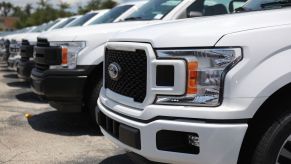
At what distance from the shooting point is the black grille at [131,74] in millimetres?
3418

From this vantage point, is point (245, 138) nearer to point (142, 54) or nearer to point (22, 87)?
point (142, 54)

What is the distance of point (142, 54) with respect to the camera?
11.2 feet

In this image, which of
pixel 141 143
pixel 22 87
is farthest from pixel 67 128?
pixel 22 87

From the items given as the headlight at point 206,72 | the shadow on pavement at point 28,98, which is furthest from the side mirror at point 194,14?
the shadow on pavement at point 28,98

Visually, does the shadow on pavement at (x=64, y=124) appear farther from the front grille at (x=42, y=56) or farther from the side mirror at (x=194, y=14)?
the side mirror at (x=194, y=14)

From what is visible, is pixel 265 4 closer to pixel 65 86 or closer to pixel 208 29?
pixel 208 29

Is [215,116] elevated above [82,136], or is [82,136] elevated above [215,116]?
[215,116]

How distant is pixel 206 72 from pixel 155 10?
4100mm

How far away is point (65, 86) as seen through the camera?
5809 mm

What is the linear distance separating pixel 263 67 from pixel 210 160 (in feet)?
2.26

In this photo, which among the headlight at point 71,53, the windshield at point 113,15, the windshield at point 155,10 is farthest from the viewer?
the windshield at point 113,15

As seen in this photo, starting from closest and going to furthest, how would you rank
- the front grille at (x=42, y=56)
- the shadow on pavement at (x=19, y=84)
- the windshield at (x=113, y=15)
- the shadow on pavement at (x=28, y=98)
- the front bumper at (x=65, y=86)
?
the front bumper at (x=65, y=86), the front grille at (x=42, y=56), the windshield at (x=113, y=15), the shadow on pavement at (x=28, y=98), the shadow on pavement at (x=19, y=84)

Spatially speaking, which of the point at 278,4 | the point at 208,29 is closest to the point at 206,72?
the point at 208,29

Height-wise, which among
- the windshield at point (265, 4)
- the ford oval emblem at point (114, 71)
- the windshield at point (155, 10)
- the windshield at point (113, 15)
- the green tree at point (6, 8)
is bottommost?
the green tree at point (6, 8)
